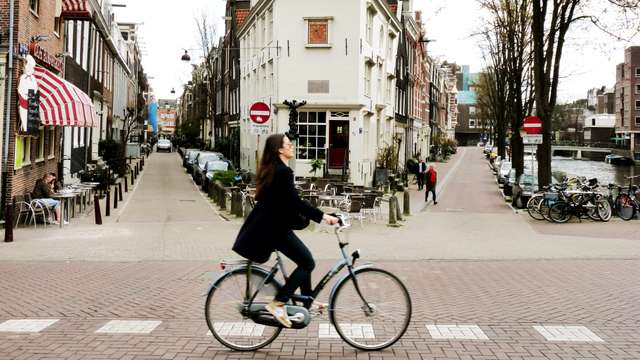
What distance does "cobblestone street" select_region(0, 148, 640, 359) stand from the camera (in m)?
6.34

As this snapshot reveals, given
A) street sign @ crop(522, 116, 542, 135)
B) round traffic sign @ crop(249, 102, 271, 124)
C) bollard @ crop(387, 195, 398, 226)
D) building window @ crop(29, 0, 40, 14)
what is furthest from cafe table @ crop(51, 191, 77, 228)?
street sign @ crop(522, 116, 542, 135)

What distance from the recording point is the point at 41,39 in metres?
17.4

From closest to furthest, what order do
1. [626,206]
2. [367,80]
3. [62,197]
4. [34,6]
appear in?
1. [62,197]
2. [34,6]
3. [626,206]
4. [367,80]

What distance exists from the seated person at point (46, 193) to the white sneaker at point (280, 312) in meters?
11.7

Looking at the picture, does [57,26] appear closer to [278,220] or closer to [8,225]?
[8,225]

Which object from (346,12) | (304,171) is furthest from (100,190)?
(346,12)

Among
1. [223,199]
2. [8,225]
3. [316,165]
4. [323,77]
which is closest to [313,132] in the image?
[316,165]

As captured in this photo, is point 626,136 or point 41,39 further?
point 626,136

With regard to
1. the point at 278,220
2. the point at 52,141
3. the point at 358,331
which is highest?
the point at 52,141

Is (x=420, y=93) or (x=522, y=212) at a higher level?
(x=420, y=93)

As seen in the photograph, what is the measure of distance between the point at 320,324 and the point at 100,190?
69.0 ft

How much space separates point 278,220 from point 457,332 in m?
2.26

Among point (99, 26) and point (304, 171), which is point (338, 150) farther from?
point (99, 26)

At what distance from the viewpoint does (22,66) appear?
648 inches
